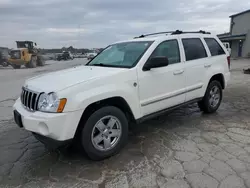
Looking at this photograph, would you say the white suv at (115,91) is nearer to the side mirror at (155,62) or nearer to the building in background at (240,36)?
the side mirror at (155,62)

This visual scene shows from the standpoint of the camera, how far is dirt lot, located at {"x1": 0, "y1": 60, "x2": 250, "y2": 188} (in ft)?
8.75

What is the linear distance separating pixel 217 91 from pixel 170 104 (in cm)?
175

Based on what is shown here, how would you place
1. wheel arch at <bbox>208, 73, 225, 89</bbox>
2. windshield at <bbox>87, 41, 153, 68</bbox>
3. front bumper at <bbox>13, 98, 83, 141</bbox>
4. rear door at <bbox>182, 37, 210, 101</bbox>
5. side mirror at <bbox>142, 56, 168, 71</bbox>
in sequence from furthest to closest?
wheel arch at <bbox>208, 73, 225, 89</bbox> → rear door at <bbox>182, 37, 210, 101</bbox> → windshield at <bbox>87, 41, 153, 68</bbox> → side mirror at <bbox>142, 56, 168, 71</bbox> → front bumper at <bbox>13, 98, 83, 141</bbox>

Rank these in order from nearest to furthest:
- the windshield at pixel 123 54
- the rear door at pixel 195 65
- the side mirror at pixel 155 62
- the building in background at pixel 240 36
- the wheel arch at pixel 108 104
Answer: the wheel arch at pixel 108 104 < the side mirror at pixel 155 62 < the windshield at pixel 123 54 < the rear door at pixel 195 65 < the building in background at pixel 240 36

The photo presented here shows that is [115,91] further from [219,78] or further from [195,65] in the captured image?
[219,78]

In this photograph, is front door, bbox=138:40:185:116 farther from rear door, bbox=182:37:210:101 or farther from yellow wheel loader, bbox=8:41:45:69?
yellow wheel loader, bbox=8:41:45:69

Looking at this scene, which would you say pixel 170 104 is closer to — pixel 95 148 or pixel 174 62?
pixel 174 62

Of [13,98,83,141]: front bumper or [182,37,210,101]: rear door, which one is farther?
[182,37,210,101]: rear door

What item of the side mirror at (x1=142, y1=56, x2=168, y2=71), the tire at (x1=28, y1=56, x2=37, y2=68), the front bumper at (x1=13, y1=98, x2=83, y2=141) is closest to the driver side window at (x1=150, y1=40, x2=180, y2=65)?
the side mirror at (x1=142, y1=56, x2=168, y2=71)

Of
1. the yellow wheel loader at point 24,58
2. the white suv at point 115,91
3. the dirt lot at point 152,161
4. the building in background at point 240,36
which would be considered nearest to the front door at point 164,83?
the white suv at point 115,91

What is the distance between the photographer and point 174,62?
159 inches

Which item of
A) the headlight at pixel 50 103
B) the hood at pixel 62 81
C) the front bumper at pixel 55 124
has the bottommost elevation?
the front bumper at pixel 55 124

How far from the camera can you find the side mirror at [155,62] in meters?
3.42

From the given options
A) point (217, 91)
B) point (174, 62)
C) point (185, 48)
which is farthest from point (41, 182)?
point (217, 91)
